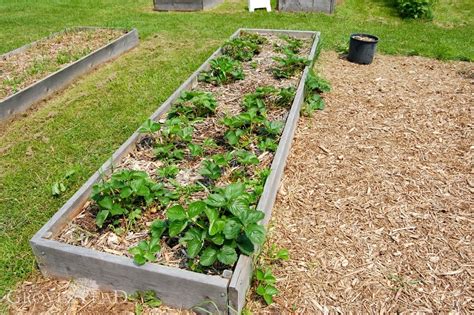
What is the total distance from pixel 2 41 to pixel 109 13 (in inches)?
119

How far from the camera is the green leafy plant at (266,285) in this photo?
8.17ft

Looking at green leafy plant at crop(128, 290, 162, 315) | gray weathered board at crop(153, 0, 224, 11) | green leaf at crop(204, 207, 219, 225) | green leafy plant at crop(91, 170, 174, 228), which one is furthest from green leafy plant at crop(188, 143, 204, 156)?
gray weathered board at crop(153, 0, 224, 11)

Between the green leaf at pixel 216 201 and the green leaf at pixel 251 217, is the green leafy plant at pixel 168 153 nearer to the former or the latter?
the green leaf at pixel 216 201

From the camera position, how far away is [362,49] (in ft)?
21.2

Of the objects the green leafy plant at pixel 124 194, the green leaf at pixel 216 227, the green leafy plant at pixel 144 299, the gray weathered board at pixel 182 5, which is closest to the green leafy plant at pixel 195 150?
the green leafy plant at pixel 124 194

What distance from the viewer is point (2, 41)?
806 cm

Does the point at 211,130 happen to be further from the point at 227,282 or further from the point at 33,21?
the point at 33,21

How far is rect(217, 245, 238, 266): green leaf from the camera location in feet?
7.65

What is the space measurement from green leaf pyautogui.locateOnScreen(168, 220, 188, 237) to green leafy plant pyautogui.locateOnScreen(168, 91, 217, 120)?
1.91 meters

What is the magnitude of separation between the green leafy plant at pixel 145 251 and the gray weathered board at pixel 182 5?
8.88m

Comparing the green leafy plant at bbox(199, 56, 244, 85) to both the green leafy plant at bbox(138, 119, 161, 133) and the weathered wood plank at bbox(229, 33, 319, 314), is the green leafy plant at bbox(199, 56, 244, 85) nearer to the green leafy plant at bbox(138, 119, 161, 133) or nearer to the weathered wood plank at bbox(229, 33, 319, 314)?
the weathered wood plank at bbox(229, 33, 319, 314)

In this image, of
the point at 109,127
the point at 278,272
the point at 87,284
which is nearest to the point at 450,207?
the point at 278,272

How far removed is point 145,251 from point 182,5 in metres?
9.11

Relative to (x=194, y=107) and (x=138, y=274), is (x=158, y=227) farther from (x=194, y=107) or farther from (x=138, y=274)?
(x=194, y=107)
